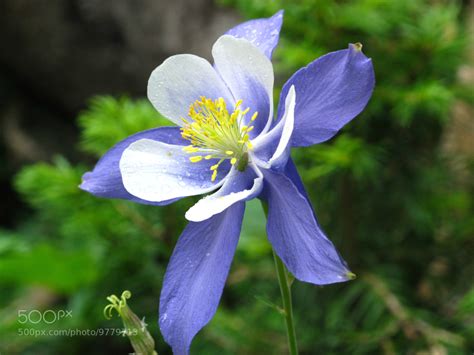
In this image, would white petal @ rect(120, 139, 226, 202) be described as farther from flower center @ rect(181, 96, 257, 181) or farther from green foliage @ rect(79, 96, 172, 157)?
green foliage @ rect(79, 96, 172, 157)

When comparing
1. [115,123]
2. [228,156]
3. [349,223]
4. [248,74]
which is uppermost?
[248,74]

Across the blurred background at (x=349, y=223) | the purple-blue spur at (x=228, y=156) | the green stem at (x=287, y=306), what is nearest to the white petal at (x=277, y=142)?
the purple-blue spur at (x=228, y=156)

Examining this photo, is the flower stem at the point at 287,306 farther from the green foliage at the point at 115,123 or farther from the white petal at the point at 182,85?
the green foliage at the point at 115,123

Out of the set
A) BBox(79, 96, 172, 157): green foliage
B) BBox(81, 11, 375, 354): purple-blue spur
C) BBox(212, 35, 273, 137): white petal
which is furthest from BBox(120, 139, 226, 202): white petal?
BBox(79, 96, 172, 157): green foliage

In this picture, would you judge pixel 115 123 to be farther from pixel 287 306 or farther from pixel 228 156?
pixel 287 306

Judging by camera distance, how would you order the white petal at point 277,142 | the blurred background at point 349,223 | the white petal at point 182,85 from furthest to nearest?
the blurred background at point 349,223
the white petal at point 182,85
the white petal at point 277,142

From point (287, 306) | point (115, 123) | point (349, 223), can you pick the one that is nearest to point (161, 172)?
point (287, 306)

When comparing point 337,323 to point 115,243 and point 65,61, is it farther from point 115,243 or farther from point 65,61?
point 65,61

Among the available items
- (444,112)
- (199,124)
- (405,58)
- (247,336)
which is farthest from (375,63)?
(199,124)
